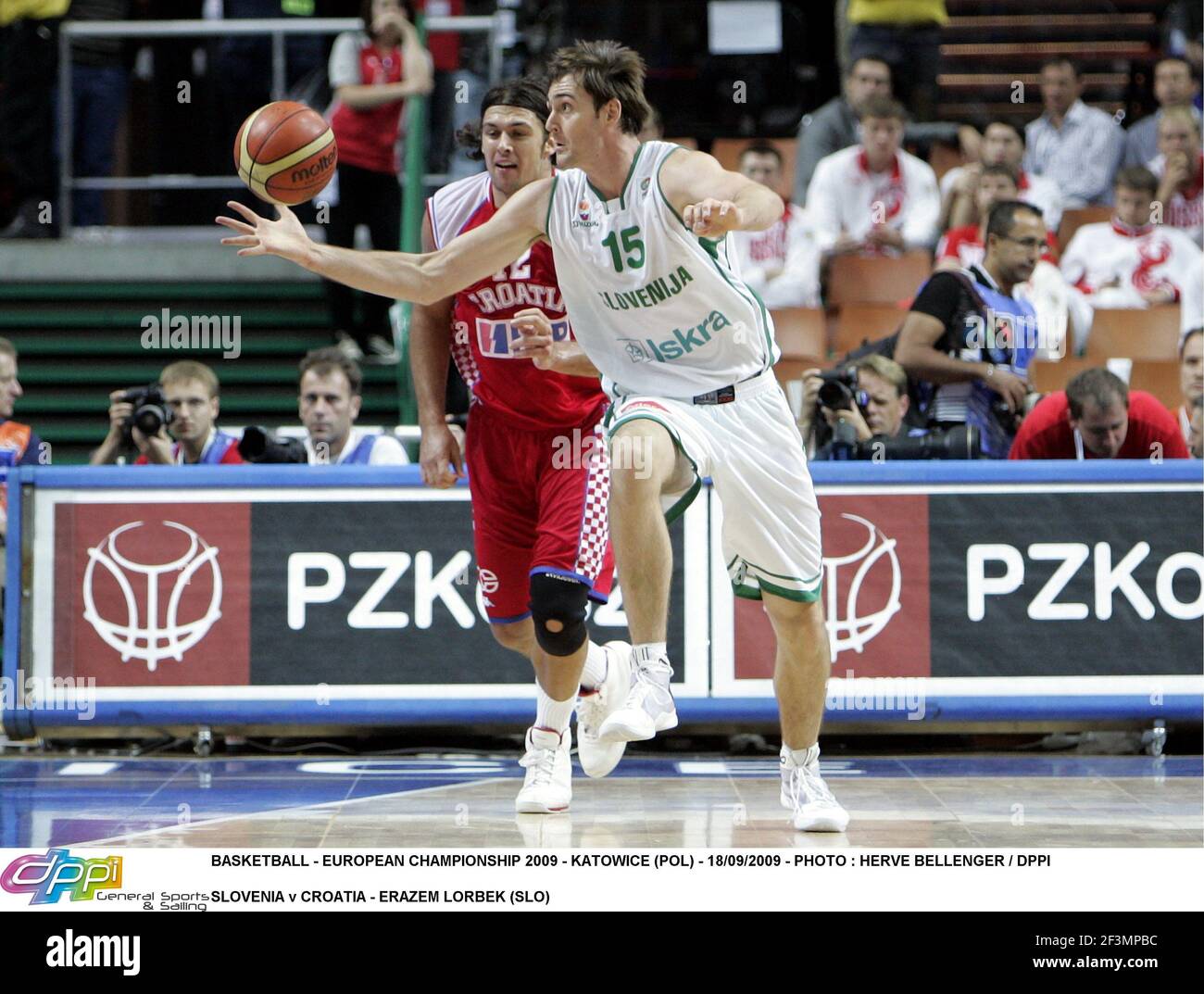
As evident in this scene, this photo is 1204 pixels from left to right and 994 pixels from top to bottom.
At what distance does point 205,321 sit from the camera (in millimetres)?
11266

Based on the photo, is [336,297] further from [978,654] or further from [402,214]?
[978,654]

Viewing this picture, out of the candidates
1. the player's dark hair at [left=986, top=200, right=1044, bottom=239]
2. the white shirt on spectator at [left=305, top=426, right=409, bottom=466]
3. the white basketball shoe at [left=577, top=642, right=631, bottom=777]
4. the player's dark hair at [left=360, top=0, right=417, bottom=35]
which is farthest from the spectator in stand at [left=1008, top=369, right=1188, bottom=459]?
the player's dark hair at [left=360, top=0, right=417, bottom=35]

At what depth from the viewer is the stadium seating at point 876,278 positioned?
423 inches

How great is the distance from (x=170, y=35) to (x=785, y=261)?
453 cm

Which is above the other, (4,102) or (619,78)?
(4,102)

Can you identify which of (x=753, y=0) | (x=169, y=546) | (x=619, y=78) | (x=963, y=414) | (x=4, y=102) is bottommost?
(x=169, y=546)

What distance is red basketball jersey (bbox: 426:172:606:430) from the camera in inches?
233

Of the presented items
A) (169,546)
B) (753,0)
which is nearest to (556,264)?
(169,546)

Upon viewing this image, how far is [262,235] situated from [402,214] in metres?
5.67

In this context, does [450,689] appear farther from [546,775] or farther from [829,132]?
[829,132]

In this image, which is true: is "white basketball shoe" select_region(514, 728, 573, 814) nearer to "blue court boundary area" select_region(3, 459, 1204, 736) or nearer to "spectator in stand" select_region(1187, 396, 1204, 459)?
"blue court boundary area" select_region(3, 459, 1204, 736)

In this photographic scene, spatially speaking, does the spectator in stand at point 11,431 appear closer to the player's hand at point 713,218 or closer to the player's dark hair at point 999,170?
the player's hand at point 713,218

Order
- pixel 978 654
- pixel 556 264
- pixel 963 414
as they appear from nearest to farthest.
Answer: pixel 556 264
pixel 978 654
pixel 963 414
